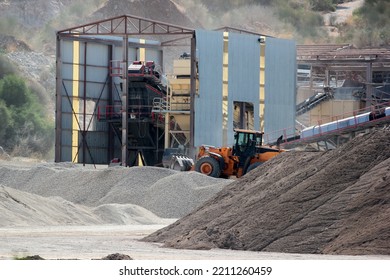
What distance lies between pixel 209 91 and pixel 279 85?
4455mm

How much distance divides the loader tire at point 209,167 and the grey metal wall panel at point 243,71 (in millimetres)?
7873

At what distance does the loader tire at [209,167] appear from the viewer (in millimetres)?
51438

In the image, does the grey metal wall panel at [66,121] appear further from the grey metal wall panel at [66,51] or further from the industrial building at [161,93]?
the grey metal wall panel at [66,51]

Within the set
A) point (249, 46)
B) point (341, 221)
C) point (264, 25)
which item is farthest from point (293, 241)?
point (264, 25)

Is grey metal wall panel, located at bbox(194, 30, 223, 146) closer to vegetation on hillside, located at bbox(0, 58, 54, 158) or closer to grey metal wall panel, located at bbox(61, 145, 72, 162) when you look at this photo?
grey metal wall panel, located at bbox(61, 145, 72, 162)

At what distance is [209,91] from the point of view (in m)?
59.1

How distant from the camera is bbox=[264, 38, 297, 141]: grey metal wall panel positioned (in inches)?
2414

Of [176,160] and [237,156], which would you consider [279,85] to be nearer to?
[176,160]

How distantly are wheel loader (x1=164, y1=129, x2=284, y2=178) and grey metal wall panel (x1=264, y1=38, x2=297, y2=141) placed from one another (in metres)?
8.90

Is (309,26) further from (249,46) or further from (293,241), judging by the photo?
(293,241)

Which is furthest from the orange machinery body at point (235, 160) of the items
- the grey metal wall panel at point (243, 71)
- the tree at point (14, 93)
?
the tree at point (14, 93)
